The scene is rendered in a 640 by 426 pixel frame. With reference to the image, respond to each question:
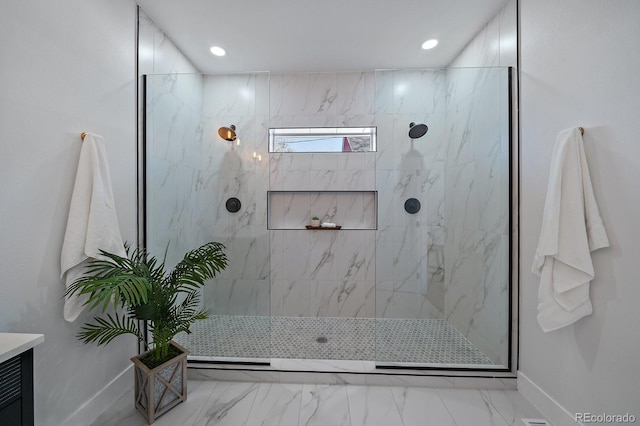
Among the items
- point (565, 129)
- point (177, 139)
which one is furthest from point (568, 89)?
point (177, 139)

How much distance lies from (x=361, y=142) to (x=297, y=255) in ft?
4.73

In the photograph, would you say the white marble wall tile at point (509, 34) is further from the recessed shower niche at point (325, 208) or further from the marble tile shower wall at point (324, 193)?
the recessed shower niche at point (325, 208)

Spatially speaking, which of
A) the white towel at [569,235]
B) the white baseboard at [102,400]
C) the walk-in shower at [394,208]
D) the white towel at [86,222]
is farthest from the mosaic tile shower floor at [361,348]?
the white towel at [86,222]

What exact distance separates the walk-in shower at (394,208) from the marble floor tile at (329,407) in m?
0.18

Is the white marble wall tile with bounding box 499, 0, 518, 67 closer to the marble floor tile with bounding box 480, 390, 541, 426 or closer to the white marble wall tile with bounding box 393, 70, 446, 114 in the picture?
the white marble wall tile with bounding box 393, 70, 446, 114

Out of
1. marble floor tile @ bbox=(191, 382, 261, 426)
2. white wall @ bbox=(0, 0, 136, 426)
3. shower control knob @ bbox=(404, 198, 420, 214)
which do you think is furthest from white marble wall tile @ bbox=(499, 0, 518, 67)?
marble floor tile @ bbox=(191, 382, 261, 426)

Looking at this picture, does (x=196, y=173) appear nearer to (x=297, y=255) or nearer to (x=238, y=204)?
(x=238, y=204)

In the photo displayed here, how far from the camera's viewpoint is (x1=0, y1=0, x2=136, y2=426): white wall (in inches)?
41.6

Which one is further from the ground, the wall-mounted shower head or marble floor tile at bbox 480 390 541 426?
the wall-mounted shower head

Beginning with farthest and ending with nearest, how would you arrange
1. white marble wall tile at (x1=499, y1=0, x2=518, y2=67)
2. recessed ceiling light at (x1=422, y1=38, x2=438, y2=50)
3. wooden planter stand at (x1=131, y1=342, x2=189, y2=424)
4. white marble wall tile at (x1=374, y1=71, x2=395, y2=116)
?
recessed ceiling light at (x1=422, y1=38, x2=438, y2=50) < white marble wall tile at (x1=374, y1=71, x2=395, y2=116) < white marble wall tile at (x1=499, y1=0, x2=518, y2=67) < wooden planter stand at (x1=131, y1=342, x2=189, y2=424)

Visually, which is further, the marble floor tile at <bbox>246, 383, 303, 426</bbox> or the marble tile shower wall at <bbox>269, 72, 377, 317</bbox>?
the marble tile shower wall at <bbox>269, 72, 377, 317</bbox>

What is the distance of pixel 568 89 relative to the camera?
1.32m

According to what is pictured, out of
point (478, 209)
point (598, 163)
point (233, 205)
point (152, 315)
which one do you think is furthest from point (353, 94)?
point (152, 315)

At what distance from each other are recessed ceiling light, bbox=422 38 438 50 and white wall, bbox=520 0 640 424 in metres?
0.71
